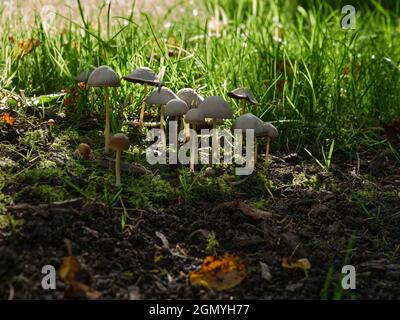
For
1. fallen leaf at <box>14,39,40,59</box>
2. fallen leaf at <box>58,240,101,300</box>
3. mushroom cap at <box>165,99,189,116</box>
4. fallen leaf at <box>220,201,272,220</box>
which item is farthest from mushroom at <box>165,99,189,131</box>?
fallen leaf at <box>14,39,40,59</box>

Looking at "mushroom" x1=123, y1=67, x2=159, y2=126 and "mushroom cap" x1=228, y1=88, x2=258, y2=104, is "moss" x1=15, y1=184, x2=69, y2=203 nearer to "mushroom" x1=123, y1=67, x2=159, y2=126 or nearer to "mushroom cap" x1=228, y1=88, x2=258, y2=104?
"mushroom" x1=123, y1=67, x2=159, y2=126

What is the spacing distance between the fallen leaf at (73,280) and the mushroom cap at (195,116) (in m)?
1.00

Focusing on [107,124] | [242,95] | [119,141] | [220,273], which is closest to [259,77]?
[242,95]

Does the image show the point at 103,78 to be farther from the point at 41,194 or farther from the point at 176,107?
the point at 41,194

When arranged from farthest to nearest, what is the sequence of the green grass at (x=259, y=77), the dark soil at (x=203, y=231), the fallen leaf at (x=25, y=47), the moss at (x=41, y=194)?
the fallen leaf at (x=25, y=47) → the green grass at (x=259, y=77) → the moss at (x=41, y=194) → the dark soil at (x=203, y=231)

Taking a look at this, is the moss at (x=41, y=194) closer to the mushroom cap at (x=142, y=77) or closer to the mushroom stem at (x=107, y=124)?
the mushroom stem at (x=107, y=124)

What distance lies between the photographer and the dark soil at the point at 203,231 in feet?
8.13

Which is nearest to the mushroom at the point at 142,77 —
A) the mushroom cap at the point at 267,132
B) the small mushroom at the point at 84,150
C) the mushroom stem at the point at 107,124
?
the mushroom stem at the point at 107,124

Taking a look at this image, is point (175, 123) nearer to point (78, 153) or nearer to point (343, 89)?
point (78, 153)

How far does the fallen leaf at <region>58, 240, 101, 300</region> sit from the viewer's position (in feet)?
7.55

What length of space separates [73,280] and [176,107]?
3.89 feet

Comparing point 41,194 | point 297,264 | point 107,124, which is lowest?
point 297,264

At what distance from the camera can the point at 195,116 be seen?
315 cm

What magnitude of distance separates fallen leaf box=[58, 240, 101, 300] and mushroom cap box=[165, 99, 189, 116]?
1.03m
